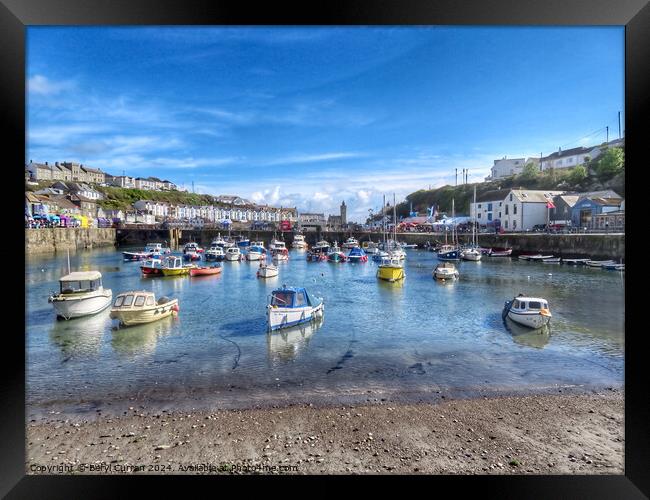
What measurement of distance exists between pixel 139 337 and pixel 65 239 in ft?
113

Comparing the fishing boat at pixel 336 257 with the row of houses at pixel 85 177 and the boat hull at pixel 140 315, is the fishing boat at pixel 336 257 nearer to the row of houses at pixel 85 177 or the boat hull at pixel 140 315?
the boat hull at pixel 140 315

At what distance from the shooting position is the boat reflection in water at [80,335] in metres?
8.16

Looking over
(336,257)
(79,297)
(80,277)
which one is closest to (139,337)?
(79,297)

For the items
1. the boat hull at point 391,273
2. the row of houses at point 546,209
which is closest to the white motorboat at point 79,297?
the boat hull at point 391,273

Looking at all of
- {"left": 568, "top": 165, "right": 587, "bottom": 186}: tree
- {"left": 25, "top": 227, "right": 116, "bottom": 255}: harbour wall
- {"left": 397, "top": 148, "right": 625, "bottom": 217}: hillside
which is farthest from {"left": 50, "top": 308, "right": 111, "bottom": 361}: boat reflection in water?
{"left": 568, "top": 165, "right": 587, "bottom": 186}: tree

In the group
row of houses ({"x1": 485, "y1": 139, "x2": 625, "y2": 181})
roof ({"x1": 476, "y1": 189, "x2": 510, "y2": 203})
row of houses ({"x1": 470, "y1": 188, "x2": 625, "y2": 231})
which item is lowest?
row of houses ({"x1": 470, "y1": 188, "x2": 625, "y2": 231})

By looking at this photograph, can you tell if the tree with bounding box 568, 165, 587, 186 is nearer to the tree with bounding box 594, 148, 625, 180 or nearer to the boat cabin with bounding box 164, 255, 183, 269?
the tree with bounding box 594, 148, 625, 180

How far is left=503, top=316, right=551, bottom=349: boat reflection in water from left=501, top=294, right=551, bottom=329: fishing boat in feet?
0.43

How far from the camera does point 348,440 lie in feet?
14.1

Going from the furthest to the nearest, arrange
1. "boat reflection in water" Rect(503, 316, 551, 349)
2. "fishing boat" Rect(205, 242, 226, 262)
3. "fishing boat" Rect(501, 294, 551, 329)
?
1. "fishing boat" Rect(205, 242, 226, 262)
2. "fishing boat" Rect(501, 294, 551, 329)
3. "boat reflection in water" Rect(503, 316, 551, 349)

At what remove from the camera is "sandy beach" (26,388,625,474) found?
151 inches

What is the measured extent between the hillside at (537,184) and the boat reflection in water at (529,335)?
696 inches

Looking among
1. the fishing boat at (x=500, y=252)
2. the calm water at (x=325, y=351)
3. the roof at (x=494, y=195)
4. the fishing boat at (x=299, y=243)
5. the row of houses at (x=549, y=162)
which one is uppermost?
the row of houses at (x=549, y=162)

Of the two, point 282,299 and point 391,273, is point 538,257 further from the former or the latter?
point 282,299
